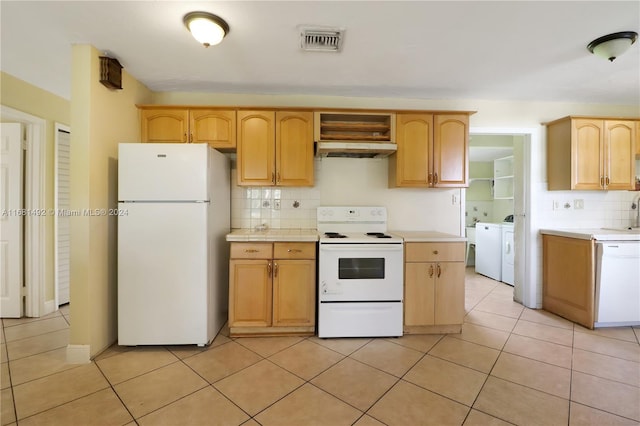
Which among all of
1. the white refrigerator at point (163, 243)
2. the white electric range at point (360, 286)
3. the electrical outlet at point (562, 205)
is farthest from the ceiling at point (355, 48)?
the white electric range at point (360, 286)

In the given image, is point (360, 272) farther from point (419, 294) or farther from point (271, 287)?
point (271, 287)

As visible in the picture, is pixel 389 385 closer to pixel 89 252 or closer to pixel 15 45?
pixel 89 252

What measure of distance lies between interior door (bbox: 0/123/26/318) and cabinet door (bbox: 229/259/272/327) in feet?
7.63

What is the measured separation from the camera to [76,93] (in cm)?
201

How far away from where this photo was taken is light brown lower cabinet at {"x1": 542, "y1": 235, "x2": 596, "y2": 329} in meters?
2.60

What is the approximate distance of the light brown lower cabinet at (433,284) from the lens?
2477 mm

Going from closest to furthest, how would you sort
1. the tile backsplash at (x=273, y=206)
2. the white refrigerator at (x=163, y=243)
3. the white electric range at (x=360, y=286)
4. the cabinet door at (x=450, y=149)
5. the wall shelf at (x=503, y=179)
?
the white refrigerator at (x=163, y=243), the white electric range at (x=360, y=286), the cabinet door at (x=450, y=149), the tile backsplash at (x=273, y=206), the wall shelf at (x=503, y=179)

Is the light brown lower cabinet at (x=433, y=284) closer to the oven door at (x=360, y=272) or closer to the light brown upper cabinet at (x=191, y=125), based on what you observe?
the oven door at (x=360, y=272)

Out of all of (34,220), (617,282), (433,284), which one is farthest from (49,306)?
(617,282)

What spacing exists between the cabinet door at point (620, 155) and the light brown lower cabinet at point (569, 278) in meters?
0.80

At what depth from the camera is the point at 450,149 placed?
273 cm

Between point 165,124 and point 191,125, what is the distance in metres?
0.25

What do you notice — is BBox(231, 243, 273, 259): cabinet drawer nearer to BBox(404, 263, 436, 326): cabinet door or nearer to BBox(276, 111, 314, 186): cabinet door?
BBox(276, 111, 314, 186): cabinet door

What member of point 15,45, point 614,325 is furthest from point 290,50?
point 614,325
